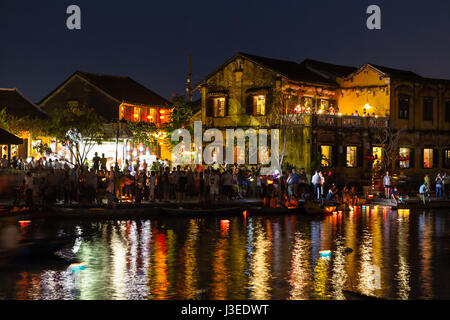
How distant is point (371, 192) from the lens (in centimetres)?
3753

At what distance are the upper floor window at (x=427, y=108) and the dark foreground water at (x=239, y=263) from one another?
23.4 meters

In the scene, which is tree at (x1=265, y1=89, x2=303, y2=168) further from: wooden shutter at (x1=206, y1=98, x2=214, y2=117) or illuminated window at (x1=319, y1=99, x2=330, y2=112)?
wooden shutter at (x1=206, y1=98, x2=214, y2=117)

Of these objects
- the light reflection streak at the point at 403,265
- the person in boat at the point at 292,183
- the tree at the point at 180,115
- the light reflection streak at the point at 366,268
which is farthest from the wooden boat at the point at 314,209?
the tree at the point at 180,115

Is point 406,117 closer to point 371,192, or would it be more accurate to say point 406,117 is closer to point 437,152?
point 437,152

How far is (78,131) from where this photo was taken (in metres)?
41.5

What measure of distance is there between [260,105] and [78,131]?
1265cm

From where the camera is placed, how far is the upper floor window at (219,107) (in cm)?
4812

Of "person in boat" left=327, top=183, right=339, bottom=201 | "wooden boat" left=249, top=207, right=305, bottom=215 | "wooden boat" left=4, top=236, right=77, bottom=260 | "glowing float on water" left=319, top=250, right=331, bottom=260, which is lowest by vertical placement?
"glowing float on water" left=319, top=250, right=331, bottom=260

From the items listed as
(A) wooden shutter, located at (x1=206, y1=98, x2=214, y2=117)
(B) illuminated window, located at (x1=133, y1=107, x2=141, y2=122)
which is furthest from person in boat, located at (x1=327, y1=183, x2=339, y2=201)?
(B) illuminated window, located at (x1=133, y1=107, x2=141, y2=122)

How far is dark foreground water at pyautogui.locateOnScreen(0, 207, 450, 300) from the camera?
12.3 m

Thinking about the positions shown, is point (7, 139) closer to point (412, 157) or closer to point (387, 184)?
point (387, 184)

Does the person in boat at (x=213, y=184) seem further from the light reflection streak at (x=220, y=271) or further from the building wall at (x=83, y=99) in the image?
the building wall at (x=83, y=99)

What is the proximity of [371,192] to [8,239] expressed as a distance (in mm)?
23771

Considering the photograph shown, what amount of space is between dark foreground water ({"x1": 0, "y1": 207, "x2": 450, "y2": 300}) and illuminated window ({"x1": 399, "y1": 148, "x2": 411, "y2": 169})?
21396 mm
